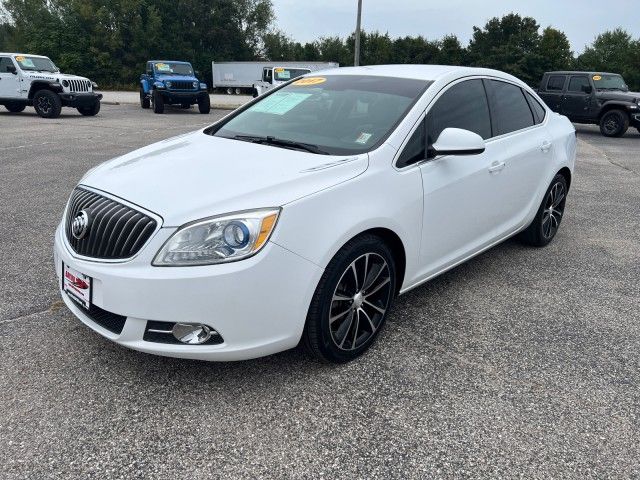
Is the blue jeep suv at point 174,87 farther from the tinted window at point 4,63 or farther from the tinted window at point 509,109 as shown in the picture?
the tinted window at point 509,109

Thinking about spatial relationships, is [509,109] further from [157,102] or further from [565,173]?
[157,102]

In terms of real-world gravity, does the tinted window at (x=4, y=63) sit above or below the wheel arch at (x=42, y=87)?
above

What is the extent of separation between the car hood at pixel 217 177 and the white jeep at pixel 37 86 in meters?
15.8

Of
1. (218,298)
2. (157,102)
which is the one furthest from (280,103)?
(157,102)

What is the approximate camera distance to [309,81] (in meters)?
4.02

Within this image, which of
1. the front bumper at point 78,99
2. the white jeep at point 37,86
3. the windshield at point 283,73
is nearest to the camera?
the white jeep at point 37,86

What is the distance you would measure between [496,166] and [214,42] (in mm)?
59427

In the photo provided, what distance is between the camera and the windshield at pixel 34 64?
1683 cm

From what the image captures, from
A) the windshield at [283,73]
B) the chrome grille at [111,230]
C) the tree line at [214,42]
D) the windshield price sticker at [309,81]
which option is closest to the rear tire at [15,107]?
the windshield at [283,73]

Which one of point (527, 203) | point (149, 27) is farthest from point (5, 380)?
point (149, 27)

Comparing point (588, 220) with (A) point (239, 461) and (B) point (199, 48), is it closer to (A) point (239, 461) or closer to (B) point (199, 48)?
(A) point (239, 461)

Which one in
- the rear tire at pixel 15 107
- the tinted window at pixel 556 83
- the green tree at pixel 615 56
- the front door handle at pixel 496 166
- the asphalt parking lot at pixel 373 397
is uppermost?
the green tree at pixel 615 56

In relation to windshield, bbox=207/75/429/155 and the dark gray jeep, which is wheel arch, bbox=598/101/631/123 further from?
windshield, bbox=207/75/429/155

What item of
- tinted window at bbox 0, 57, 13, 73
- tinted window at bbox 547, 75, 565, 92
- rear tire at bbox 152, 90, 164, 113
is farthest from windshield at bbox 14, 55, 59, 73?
tinted window at bbox 547, 75, 565, 92
